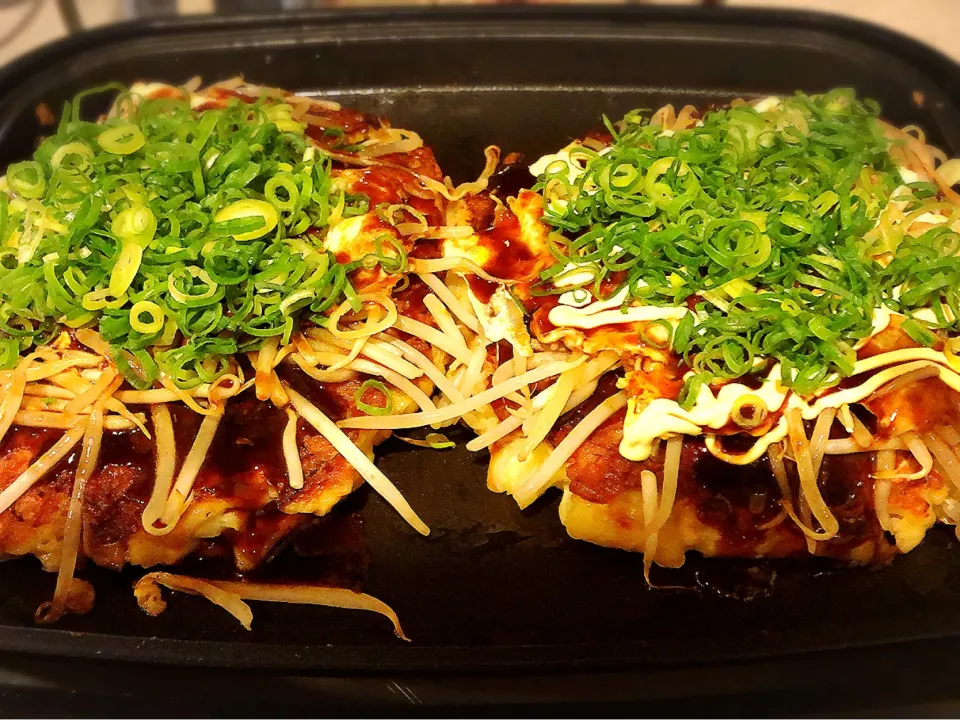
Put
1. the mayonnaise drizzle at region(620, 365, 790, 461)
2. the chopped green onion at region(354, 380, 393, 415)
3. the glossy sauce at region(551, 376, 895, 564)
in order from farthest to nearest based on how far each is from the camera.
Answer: the chopped green onion at region(354, 380, 393, 415) < the glossy sauce at region(551, 376, 895, 564) < the mayonnaise drizzle at region(620, 365, 790, 461)

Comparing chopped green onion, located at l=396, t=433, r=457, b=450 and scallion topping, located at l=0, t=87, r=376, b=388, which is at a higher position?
scallion topping, located at l=0, t=87, r=376, b=388

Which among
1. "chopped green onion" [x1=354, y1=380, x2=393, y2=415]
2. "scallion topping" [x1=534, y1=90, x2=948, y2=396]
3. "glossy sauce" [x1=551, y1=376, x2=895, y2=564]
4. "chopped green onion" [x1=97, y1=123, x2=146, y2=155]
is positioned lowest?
"glossy sauce" [x1=551, y1=376, x2=895, y2=564]

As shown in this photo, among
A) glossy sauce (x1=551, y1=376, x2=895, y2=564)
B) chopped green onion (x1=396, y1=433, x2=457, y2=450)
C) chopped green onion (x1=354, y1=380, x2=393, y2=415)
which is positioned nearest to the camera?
glossy sauce (x1=551, y1=376, x2=895, y2=564)

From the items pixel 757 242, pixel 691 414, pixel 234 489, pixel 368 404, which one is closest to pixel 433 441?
pixel 368 404

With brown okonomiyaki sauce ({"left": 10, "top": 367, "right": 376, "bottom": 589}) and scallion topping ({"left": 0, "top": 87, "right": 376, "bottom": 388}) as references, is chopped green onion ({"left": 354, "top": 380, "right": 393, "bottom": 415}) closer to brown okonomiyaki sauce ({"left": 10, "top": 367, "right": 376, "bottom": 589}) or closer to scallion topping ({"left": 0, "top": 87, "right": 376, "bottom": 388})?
brown okonomiyaki sauce ({"left": 10, "top": 367, "right": 376, "bottom": 589})

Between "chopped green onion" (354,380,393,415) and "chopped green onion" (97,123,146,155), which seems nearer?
"chopped green onion" (354,380,393,415)

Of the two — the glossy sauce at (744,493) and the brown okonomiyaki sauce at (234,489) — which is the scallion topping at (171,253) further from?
the glossy sauce at (744,493)

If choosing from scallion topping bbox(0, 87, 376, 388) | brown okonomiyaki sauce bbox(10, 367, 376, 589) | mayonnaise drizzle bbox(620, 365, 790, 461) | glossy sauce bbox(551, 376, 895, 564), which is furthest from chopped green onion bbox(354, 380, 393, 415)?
mayonnaise drizzle bbox(620, 365, 790, 461)

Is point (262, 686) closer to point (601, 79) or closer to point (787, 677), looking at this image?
point (787, 677)

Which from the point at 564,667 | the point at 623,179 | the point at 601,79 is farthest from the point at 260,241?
the point at 601,79

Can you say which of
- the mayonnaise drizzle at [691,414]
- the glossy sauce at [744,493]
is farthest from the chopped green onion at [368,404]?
the mayonnaise drizzle at [691,414]

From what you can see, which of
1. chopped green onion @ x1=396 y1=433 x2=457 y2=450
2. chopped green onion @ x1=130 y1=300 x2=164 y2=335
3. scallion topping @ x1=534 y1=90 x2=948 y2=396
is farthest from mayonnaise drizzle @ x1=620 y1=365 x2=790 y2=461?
chopped green onion @ x1=130 y1=300 x2=164 y2=335
